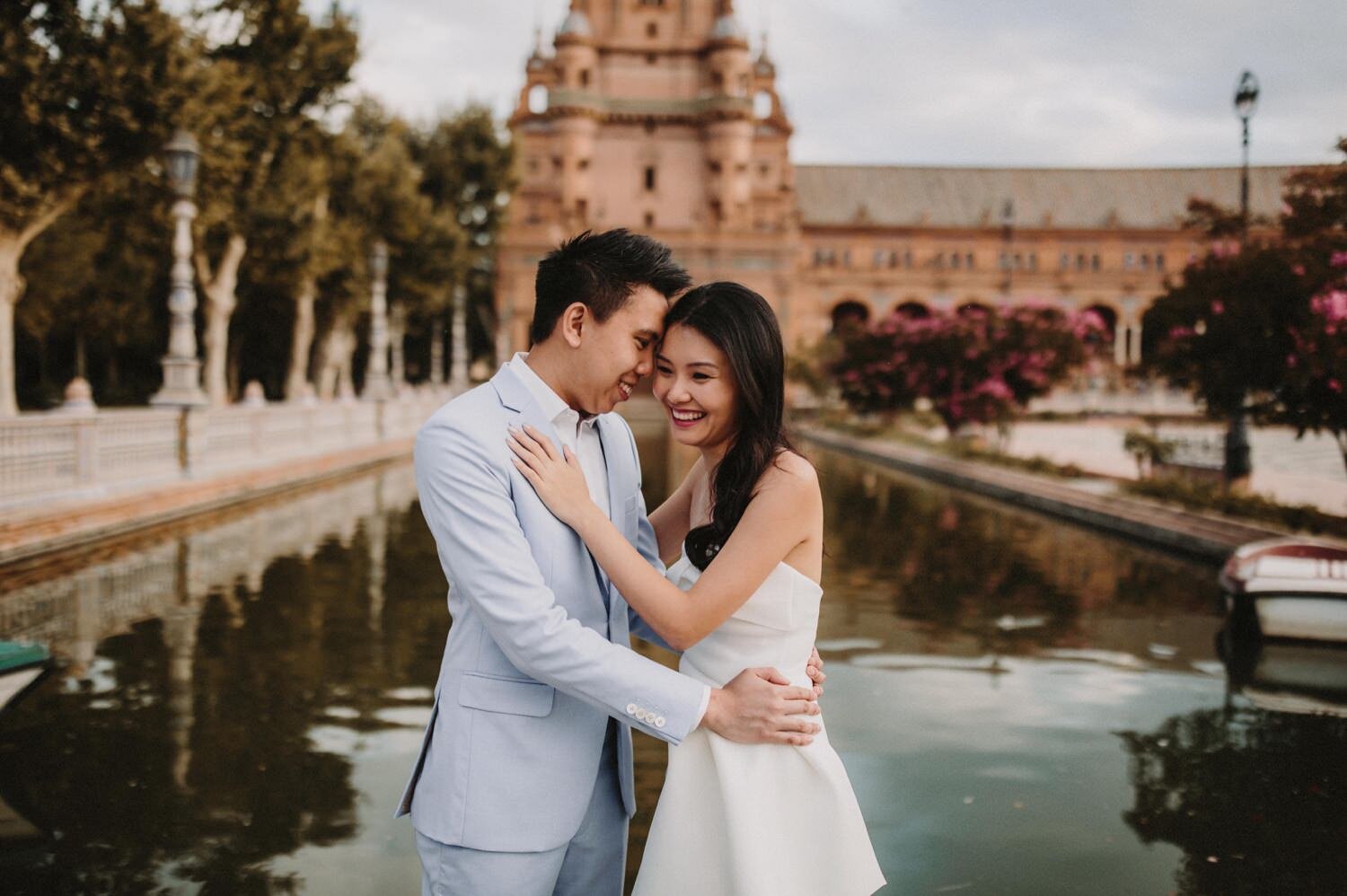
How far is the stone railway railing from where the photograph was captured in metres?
12.0

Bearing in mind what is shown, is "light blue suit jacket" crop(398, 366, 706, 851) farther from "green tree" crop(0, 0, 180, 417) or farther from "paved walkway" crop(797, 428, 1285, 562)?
"green tree" crop(0, 0, 180, 417)

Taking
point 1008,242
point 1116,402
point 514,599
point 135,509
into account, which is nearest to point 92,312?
point 1008,242

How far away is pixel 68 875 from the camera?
391 cm

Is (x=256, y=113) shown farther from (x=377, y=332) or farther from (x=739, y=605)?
(x=739, y=605)

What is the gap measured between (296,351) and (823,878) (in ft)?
104

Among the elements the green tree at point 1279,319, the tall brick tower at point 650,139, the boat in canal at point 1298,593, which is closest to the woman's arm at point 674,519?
the boat in canal at point 1298,593

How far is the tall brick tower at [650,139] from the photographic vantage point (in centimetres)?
6494

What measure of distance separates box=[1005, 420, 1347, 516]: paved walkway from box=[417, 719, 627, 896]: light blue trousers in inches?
443

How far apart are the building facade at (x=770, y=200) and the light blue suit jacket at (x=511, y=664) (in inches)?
2101

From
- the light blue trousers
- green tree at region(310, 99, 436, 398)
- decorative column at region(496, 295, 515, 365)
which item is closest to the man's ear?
the light blue trousers

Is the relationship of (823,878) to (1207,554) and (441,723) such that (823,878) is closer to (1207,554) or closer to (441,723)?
(441,723)

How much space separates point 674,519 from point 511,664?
0.77 metres

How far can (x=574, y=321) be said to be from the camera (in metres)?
2.32

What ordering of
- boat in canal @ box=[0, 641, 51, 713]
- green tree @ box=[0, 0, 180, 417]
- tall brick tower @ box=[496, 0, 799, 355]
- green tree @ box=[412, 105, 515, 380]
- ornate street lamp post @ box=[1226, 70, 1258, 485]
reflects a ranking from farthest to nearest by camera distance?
tall brick tower @ box=[496, 0, 799, 355], green tree @ box=[412, 105, 515, 380], green tree @ box=[0, 0, 180, 417], ornate street lamp post @ box=[1226, 70, 1258, 485], boat in canal @ box=[0, 641, 51, 713]
